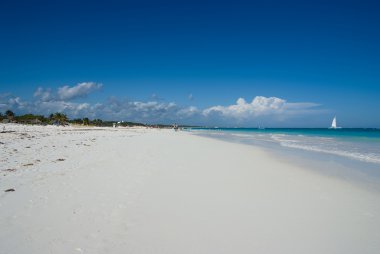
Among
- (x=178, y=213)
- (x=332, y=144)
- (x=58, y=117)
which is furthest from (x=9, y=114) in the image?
(x=178, y=213)

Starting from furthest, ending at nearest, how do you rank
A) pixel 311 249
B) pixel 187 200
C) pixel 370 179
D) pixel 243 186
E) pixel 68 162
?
pixel 68 162 < pixel 370 179 < pixel 243 186 < pixel 187 200 < pixel 311 249

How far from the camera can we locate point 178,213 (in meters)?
6.28

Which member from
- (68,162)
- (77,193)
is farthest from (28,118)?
(77,193)

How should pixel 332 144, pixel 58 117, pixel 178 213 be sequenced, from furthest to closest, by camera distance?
pixel 58 117, pixel 332 144, pixel 178 213

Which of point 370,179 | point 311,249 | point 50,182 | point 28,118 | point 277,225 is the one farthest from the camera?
point 28,118

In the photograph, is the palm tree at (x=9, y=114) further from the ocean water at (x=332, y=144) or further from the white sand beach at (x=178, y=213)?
the white sand beach at (x=178, y=213)

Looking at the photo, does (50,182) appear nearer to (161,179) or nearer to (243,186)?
(161,179)

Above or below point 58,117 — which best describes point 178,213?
below

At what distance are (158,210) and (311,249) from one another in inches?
130

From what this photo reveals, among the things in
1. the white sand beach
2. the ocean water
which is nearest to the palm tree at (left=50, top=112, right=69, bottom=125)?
the ocean water

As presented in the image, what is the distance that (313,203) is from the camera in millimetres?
7375

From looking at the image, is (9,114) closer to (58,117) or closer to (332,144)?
(58,117)

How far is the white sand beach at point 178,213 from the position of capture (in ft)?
15.5

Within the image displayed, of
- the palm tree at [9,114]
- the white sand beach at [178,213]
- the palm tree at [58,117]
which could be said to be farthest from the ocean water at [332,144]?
the palm tree at [9,114]
